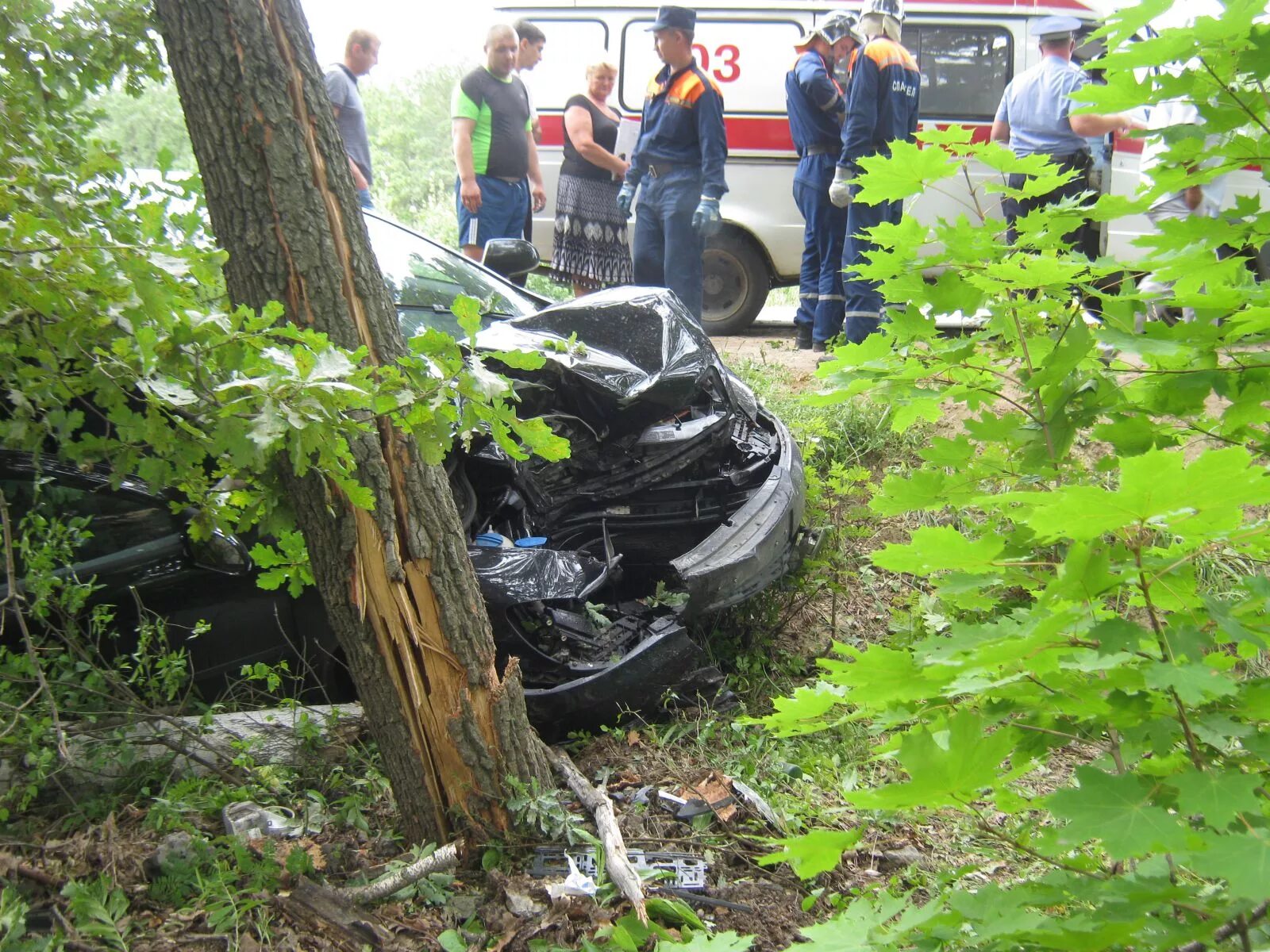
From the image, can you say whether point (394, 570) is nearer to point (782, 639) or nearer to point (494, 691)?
point (494, 691)

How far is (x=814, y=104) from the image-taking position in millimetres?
6258

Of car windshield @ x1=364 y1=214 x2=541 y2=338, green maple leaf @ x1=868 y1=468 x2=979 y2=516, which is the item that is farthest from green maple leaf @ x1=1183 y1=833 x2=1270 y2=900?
car windshield @ x1=364 y1=214 x2=541 y2=338

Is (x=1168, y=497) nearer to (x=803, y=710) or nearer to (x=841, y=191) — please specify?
(x=803, y=710)

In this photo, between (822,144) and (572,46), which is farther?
(572,46)

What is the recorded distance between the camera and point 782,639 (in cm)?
390

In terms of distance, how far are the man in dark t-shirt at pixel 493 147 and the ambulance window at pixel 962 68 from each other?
3.09m

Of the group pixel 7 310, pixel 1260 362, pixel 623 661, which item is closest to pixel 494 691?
pixel 623 661

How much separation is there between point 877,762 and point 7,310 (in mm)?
2476

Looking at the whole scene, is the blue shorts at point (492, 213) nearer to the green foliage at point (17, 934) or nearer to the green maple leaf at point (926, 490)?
the green foliage at point (17, 934)

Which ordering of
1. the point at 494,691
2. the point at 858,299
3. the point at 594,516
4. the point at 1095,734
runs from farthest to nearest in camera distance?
the point at 858,299 → the point at 594,516 → the point at 494,691 → the point at 1095,734

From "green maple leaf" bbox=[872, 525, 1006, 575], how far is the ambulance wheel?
687cm

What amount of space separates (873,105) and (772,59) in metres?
2.08

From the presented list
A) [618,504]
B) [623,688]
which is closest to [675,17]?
[618,504]

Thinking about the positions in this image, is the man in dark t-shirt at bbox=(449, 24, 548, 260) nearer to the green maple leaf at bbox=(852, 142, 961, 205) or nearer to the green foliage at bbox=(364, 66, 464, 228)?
the green maple leaf at bbox=(852, 142, 961, 205)
